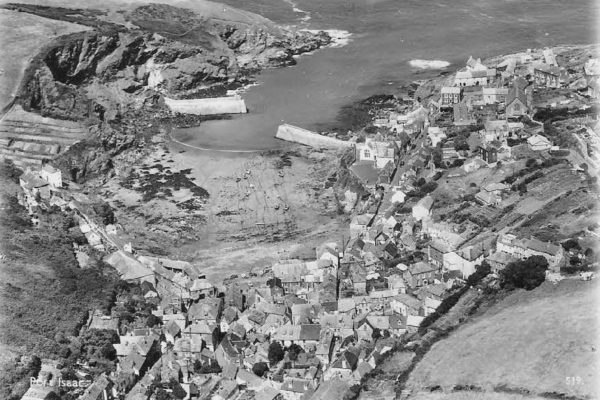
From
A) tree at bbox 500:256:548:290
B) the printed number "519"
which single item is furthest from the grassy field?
tree at bbox 500:256:548:290

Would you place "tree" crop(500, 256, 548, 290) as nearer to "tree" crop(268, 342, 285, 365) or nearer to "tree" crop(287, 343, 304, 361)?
"tree" crop(287, 343, 304, 361)

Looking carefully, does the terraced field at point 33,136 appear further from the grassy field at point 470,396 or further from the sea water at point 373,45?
the grassy field at point 470,396

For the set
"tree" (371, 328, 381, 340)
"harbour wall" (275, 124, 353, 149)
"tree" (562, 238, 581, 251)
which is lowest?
"harbour wall" (275, 124, 353, 149)

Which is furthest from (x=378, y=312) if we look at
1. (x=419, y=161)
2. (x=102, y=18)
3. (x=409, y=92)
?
(x=102, y=18)

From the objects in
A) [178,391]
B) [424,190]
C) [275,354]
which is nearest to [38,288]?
[178,391]

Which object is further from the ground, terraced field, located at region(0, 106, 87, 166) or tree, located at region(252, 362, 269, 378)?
tree, located at region(252, 362, 269, 378)
